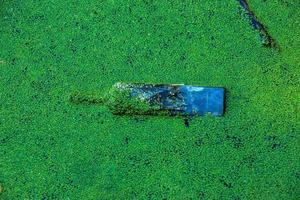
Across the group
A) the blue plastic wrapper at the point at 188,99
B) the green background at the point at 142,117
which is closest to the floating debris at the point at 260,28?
the green background at the point at 142,117

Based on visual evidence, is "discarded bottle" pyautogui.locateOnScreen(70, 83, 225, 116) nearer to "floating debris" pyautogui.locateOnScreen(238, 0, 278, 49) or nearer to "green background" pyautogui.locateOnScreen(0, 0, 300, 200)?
"green background" pyautogui.locateOnScreen(0, 0, 300, 200)

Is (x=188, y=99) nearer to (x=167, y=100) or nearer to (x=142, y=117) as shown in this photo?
(x=167, y=100)

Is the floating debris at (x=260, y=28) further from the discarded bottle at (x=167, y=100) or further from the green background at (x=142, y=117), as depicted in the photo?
the discarded bottle at (x=167, y=100)

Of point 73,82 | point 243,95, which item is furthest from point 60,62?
point 243,95

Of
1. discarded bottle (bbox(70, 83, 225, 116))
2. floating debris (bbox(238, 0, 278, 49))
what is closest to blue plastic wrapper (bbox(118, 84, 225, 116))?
discarded bottle (bbox(70, 83, 225, 116))

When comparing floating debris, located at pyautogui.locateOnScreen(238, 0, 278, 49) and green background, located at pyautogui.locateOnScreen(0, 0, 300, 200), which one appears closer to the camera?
green background, located at pyautogui.locateOnScreen(0, 0, 300, 200)

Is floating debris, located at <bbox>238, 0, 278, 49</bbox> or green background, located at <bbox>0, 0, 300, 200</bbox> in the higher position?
floating debris, located at <bbox>238, 0, 278, 49</bbox>

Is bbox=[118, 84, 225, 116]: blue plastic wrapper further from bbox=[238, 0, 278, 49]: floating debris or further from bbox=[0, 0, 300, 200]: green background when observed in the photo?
bbox=[238, 0, 278, 49]: floating debris
